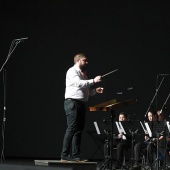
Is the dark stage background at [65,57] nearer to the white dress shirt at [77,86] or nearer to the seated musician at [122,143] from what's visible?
the seated musician at [122,143]

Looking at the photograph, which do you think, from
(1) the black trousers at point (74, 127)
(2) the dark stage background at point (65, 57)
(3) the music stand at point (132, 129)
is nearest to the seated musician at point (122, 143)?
(3) the music stand at point (132, 129)

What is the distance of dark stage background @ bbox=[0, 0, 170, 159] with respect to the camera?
963 centimetres

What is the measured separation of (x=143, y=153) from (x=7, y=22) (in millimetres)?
4080

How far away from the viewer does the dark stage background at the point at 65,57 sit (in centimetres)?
963

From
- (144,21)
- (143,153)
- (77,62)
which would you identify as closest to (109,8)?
(144,21)

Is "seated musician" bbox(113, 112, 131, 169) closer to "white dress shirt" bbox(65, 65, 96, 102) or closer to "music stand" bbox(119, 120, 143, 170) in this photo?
"music stand" bbox(119, 120, 143, 170)

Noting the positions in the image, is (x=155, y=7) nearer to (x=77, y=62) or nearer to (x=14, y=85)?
(x=14, y=85)

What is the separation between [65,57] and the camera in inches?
388

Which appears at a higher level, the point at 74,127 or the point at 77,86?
the point at 77,86

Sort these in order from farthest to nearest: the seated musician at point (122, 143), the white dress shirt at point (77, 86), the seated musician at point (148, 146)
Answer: the seated musician at point (122, 143) < the seated musician at point (148, 146) < the white dress shirt at point (77, 86)

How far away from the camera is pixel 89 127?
973 centimetres

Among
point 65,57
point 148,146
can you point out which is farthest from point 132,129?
point 65,57

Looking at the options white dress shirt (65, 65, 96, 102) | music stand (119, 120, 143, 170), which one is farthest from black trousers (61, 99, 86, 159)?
music stand (119, 120, 143, 170)

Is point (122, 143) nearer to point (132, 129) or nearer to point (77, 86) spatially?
point (132, 129)
